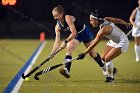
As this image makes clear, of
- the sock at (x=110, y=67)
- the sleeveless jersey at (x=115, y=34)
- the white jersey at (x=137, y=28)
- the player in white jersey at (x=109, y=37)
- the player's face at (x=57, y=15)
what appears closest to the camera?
the player in white jersey at (x=109, y=37)

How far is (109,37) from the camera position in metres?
10.2

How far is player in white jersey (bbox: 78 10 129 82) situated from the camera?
977 cm

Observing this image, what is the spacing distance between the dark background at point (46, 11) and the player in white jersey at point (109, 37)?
2025 cm

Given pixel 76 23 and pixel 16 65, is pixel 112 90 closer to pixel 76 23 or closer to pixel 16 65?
pixel 76 23

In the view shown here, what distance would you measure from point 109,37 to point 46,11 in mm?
23946

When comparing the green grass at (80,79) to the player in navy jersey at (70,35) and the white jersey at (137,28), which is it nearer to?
the player in navy jersey at (70,35)

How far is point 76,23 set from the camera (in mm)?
11125

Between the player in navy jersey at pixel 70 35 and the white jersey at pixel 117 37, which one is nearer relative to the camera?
the white jersey at pixel 117 37

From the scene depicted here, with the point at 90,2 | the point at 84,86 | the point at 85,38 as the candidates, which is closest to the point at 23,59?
Answer: the point at 85,38

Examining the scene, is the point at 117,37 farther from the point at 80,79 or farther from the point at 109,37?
the point at 80,79

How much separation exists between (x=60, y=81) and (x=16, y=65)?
3405mm

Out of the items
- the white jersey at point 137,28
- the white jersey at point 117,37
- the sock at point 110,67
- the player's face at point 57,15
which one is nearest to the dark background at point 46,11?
the white jersey at point 137,28

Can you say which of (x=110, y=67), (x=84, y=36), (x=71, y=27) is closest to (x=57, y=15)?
(x=71, y=27)

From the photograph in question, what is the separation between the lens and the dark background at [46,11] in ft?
104
